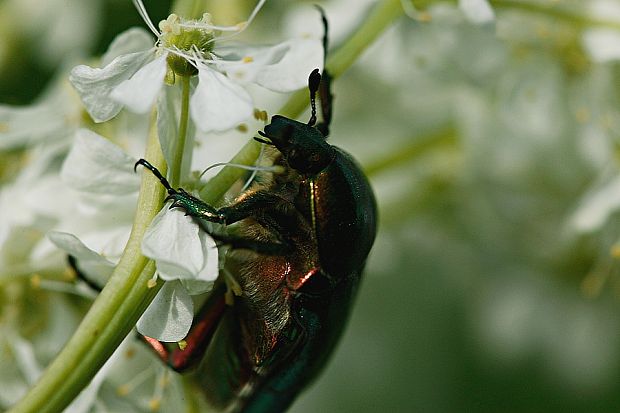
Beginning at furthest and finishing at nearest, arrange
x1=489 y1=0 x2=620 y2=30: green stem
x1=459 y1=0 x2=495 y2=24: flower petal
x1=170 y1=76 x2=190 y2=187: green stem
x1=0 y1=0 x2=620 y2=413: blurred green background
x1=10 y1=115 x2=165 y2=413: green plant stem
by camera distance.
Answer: x1=0 y1=0 x2=620 y2=413: blurred green background, x1=489 y1=0 x2=620 y2=30: green stem, x1=459 y1=0 x2=495 y2=24: flower petal, x1=170 y1=76 x2=190 y2=187: green stem, x1=10 y1=115 x2=165 y2=413: green plant stem

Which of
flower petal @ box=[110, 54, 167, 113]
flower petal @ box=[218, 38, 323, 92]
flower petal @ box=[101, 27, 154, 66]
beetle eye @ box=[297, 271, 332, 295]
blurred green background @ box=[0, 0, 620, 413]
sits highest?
flower petal @ box=[110, 54, 167, 113]

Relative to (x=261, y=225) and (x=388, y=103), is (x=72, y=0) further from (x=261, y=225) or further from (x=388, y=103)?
(x=261, y=225)

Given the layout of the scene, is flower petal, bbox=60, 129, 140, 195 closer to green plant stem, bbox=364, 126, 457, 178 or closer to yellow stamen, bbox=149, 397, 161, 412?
yellow stamen, bbox=149, 397, 161, 412

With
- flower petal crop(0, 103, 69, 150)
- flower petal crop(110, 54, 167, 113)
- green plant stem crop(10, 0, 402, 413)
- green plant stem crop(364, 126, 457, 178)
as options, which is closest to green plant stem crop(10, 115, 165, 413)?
green plant stem crop(10, 0, 402, 413)

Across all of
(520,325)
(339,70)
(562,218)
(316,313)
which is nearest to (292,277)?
(316,313)

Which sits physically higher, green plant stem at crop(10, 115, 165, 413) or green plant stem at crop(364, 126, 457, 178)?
green plant stem at crop(10, 115, 165, 413)

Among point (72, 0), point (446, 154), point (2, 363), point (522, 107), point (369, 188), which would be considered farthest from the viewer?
point (72, 0)

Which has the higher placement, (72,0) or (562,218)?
(72,0)
